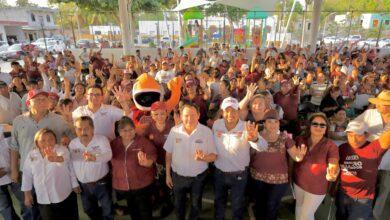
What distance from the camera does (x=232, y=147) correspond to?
294cm

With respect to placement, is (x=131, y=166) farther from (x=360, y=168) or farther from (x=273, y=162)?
(x=360, y=168)

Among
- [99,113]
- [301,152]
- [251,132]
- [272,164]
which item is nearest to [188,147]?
[251,132]

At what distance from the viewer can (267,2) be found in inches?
565

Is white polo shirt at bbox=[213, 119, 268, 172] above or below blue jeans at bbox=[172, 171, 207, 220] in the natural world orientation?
above

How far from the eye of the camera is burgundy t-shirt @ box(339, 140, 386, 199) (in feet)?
8.91

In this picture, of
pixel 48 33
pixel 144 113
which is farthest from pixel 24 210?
pixel 48 33

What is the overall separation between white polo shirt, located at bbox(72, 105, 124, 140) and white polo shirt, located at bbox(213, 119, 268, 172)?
4.48 feet

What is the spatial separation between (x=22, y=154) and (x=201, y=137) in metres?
2.07

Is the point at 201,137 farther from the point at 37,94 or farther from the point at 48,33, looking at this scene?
the point at 48,33

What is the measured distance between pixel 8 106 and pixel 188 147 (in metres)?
3.06

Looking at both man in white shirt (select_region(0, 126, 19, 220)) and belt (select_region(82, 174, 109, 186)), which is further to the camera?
man in white shirt (select_region(0, 126, 19, 220))

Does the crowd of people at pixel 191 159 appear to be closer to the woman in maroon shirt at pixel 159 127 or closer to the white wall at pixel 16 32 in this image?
the woman in maroon shirt at pixel 159 127

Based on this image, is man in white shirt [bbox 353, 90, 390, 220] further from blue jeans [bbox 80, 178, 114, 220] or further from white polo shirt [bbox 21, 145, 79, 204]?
white polo shirt [bbox 21, 145, 79, 204]

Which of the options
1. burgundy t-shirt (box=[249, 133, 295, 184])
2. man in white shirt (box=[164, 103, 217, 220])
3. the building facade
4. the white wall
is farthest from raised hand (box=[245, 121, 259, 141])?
→ the white wall
